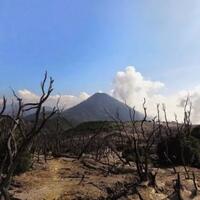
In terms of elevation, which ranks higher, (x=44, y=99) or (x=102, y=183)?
(x=44, y=99)

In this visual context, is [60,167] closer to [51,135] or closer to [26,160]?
[26,160]

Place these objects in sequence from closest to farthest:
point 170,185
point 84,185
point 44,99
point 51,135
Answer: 1. point 44,99
2. point 84,185
3. point 170,185
4. point 51,135

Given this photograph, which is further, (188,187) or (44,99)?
(188,187)

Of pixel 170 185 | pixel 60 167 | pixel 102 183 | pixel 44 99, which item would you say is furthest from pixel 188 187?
pixel 44 99

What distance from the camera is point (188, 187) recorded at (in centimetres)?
2027

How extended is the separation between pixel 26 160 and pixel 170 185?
6.88 m

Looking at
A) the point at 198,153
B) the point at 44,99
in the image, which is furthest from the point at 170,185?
the point at 44,99

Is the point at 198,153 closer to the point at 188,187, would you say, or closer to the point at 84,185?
the point at 188,187

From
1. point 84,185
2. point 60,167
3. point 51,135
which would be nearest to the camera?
point 84,185

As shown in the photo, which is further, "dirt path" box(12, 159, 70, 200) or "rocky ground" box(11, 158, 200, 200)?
"rocky ground" box(11, 158, 200, 200)

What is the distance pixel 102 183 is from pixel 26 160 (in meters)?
4.81

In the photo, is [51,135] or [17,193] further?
[51,135]

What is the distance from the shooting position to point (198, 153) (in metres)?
27.8

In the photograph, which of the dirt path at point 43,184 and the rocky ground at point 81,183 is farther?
the rocky ground at point 81,183
